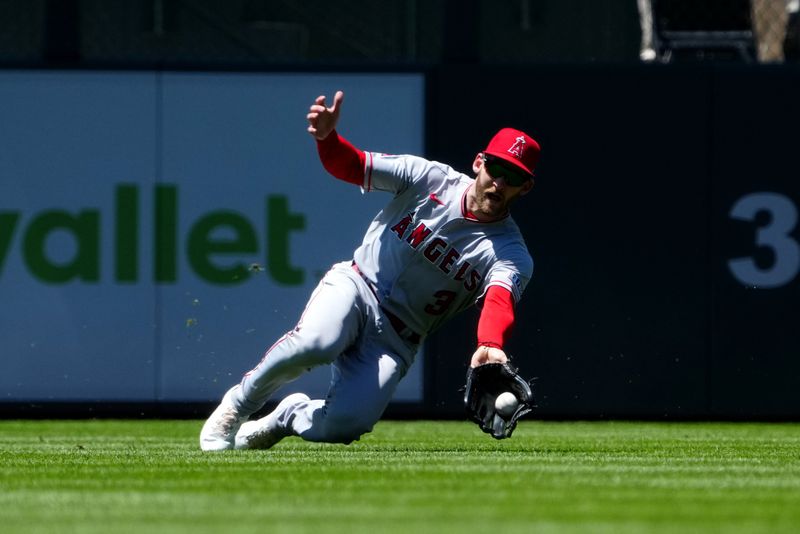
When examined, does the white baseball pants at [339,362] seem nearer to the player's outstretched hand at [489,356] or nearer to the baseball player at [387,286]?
the baseball player at [387,286]

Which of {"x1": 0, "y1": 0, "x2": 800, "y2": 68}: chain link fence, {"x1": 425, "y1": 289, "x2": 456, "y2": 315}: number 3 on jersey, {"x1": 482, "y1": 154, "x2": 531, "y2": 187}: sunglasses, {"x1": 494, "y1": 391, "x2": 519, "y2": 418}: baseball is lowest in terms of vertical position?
{"x1": 494, "y1": 391, "x2": 519, "y2": 418}: baseball

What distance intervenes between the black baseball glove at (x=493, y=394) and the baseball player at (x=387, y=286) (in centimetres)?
13

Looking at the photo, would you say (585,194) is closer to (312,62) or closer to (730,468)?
(312,62)

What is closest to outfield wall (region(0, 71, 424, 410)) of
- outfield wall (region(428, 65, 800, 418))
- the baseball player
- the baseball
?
outfield wall (region(428, 65, 800, 418))

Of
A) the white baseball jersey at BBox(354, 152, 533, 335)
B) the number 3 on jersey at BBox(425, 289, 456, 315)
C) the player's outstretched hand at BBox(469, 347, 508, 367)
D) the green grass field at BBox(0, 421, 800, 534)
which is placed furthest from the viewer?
the number 3 on jersey at BBox(425, 289, 456, 315)

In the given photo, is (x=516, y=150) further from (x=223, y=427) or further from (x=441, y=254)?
(x=223, y=427)

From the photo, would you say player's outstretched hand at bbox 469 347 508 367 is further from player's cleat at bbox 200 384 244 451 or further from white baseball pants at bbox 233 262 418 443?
player's cleat at bbox 200 384 244 451

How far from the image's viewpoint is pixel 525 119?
34.0ft

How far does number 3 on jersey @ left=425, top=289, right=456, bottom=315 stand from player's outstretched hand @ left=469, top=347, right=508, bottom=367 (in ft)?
2.26

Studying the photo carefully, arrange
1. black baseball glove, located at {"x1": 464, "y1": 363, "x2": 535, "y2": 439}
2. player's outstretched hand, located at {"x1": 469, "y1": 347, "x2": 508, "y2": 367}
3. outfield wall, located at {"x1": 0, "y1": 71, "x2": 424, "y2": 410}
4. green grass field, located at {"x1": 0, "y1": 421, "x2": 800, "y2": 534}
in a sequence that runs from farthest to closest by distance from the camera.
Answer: outfield wall, located at {"x1": 0, "y1": 71, "x2": 424, "y2": 410}
black baseball glove, located at {"x1": 464, "y1": 363, "x2": 535, "y2": 439}
player's outstretched hand, located at {"x1": 469, "y1": 347, "x2": 508, "y2": 367}
green grass field, located at {"x1": 0, "y1": 421, "x2": 800, "y2": 534}

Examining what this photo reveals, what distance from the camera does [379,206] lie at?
1030cm

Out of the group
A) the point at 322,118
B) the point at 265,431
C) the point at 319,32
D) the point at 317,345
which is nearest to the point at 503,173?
the point at 322,118

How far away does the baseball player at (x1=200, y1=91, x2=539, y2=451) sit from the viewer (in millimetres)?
6730

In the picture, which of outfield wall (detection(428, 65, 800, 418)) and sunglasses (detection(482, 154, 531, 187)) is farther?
outfield wall (detection(428, 65, 800, 418))
